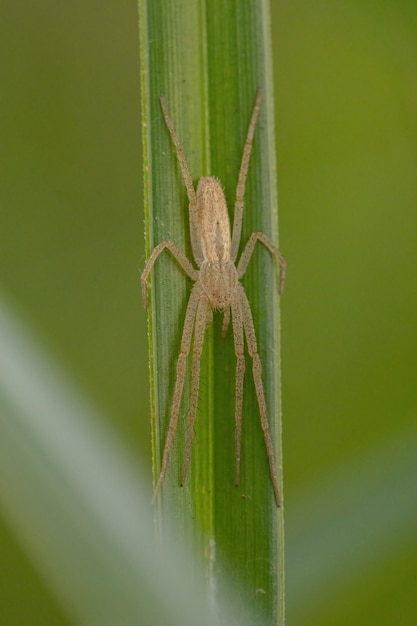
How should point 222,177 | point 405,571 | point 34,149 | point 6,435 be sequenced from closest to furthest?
point 222,177 < point 6,435 < point 405,571 < point 34,149

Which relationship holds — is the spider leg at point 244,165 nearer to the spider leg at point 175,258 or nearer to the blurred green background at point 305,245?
the spider leg at point 175,258

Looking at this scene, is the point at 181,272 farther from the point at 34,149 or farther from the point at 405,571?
the point at 405,571

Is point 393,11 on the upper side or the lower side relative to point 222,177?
upper

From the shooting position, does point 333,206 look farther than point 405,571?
Yes

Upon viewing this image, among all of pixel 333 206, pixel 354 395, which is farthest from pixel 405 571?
pixel 333 206

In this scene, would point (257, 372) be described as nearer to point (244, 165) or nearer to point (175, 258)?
point (175, 258)

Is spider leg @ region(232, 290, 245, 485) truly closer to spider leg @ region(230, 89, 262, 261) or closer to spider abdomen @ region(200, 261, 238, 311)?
spider abdomen @ region(200, 261, 238, 311)

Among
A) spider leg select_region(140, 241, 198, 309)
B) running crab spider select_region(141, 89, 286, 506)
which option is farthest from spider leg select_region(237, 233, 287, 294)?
spider leg select_region(140, 241, 198, 309)
